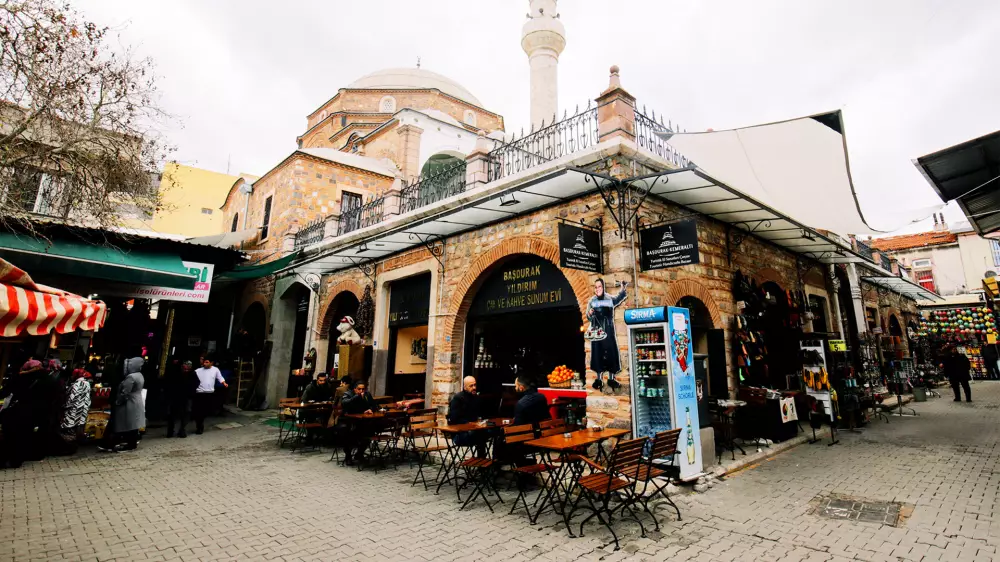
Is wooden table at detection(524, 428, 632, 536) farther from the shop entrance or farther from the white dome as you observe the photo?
the white dome

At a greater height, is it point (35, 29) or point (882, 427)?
point (35, 29)

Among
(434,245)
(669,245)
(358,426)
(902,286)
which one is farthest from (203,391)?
(902,286)

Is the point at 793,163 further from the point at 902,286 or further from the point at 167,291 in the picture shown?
the point at 902,286

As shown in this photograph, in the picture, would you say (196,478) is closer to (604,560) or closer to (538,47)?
(604,560)

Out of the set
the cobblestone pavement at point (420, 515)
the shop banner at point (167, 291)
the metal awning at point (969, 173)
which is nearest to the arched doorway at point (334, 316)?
the shop banner at point (167, 291)

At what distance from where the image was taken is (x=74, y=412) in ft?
24.7

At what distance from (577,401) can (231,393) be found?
13.2 meters

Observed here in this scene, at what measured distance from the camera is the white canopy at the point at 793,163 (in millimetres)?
5062

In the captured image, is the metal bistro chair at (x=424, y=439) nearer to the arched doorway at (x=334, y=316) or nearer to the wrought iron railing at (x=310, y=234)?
the arched doorway at (x=334, y=316)

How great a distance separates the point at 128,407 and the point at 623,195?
29.2ft

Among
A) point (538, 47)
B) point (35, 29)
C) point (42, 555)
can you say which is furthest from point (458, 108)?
point (42, 555)

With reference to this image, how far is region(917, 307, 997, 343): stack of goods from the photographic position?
766 inches

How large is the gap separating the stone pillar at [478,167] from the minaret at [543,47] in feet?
12.2

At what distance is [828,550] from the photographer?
3.66 m
